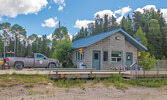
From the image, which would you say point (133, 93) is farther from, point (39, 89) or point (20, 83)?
point (20, 83)

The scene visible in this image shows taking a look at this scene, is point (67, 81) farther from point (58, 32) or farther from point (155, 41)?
point (58, 32)

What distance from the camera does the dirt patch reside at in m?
8.70

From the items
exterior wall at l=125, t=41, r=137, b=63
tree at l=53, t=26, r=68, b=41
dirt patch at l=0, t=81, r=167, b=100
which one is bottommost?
dirt patch at l=0, t=81, r=167, b=100

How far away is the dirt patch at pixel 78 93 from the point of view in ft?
28.5

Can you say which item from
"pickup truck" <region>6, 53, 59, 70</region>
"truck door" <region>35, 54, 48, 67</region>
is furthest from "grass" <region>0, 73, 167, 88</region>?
"truck door" <region>35, 54, 48, 67</region>

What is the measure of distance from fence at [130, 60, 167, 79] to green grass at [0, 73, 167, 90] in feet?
1.20

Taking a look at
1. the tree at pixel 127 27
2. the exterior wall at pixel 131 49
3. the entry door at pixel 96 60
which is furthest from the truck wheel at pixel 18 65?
the tree at pixel 127 27

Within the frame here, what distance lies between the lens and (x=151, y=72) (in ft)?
44.2

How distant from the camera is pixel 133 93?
10234mm

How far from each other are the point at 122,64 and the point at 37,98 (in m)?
14.2

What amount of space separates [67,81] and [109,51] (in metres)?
9.63

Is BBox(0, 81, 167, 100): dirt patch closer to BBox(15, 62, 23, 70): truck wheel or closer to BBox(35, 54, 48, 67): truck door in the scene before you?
BBox(35, 54, 48, 67): truck door

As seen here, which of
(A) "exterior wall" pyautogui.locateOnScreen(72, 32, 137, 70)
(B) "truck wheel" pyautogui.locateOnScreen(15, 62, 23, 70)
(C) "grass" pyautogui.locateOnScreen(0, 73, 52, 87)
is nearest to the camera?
(C) "grass" pyautogui.locateOnScreen(0, 73, 52, 87)

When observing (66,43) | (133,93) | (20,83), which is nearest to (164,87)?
(133,93)
